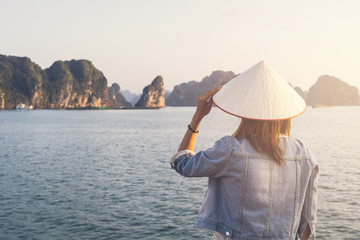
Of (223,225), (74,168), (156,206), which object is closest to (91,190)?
(156,206)

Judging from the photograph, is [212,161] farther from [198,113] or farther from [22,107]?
[22,107]

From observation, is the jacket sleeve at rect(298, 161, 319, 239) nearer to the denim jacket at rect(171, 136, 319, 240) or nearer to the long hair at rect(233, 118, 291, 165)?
the denim jacket at rect(171, 136, 319, 240)

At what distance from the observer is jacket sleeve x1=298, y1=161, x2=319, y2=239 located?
219 cm

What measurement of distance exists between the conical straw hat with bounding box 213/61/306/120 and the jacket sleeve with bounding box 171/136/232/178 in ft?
0.67

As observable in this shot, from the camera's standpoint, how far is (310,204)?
222 cm

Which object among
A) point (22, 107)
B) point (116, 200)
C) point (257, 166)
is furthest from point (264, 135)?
point (22, 107)

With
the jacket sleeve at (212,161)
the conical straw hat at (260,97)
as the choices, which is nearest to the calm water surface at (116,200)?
the jacket sleeve at (212,161)

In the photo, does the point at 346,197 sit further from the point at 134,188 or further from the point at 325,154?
the point at 325,154

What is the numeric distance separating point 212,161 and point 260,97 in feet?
1.62

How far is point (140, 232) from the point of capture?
31.1 ft

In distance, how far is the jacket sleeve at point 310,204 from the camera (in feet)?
7.18

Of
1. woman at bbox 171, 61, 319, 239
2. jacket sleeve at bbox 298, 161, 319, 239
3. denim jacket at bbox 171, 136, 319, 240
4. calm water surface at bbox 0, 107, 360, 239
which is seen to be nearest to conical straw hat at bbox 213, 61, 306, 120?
woman at bbox 171, 61, 319, 239

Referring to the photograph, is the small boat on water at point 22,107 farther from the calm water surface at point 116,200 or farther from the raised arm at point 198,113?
the raised arm at point 198,113

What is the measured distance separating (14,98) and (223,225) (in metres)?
214
